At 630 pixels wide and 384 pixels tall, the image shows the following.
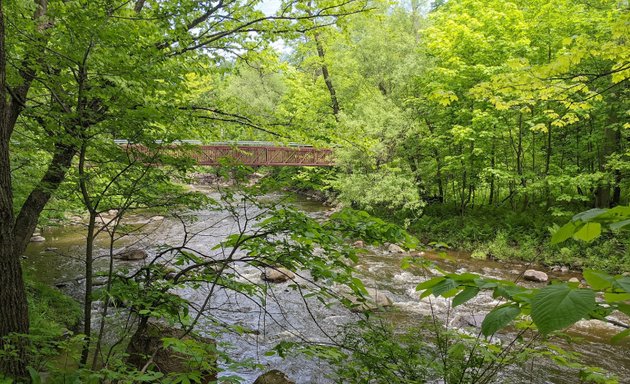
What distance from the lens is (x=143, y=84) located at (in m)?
2.85

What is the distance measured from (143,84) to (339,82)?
1681 cm

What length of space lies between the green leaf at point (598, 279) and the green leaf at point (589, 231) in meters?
0.11

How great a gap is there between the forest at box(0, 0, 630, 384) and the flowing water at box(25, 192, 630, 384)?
0.07 m

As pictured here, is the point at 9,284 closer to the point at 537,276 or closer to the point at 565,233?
the point at 565,233

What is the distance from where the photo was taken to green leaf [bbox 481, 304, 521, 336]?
3.19 ft

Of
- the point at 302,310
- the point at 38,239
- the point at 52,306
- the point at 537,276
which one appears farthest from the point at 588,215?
the point at 38,239

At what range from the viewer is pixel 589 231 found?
1.03 meters

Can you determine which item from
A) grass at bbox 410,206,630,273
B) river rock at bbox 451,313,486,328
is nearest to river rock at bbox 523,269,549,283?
grass at bbox 410,206,630,273

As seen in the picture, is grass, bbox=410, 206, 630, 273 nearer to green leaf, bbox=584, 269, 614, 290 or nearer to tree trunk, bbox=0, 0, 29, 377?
green leaf, bbox=584, 269, 614, 290

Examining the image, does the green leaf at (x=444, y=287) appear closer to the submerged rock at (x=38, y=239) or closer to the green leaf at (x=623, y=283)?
the green leaf at (x=623, y=283)

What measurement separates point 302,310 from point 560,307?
24.1ft

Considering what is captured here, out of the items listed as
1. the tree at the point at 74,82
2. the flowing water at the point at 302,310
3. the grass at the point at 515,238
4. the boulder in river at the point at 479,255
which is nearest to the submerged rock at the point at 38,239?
the flowing water at the point at 302,310

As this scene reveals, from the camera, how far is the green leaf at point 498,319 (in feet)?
3.19

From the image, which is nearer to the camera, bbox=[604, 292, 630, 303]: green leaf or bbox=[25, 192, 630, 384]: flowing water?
bbox=[604, 292, 630, 303]: green leaf
